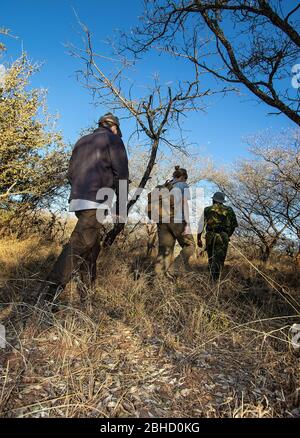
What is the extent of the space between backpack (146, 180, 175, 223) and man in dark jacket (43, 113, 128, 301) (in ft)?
6.48

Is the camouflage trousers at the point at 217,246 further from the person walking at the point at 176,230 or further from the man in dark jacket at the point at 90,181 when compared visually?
the man in dark jacket at the point at 90,181

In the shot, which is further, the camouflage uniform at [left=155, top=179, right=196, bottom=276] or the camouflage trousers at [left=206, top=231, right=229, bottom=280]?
the camouflage trousers at [left=206, top=231, right=229, bottom=280]

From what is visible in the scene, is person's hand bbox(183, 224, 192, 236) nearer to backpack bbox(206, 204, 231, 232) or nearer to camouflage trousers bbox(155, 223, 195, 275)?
camouflage trousers bbox(155, 223, 195, 275)

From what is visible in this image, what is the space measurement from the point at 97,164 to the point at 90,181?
184mm

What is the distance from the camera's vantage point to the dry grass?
70.8 inches

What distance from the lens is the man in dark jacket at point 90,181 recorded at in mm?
3320

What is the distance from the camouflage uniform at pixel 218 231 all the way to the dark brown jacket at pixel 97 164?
2.65 metres

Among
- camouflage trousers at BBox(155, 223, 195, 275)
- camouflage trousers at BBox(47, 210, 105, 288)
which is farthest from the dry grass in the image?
camouflage trousers at BBox(155, 223, 195, 275)

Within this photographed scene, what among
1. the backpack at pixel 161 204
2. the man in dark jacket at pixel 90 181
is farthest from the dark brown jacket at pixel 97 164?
the backpack at pixel 161 204

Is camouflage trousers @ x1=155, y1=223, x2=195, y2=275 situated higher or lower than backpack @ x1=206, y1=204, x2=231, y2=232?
lower

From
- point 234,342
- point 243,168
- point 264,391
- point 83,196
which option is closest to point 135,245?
point 83,196

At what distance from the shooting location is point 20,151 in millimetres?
6832

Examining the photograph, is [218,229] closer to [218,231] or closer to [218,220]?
[218,231]
